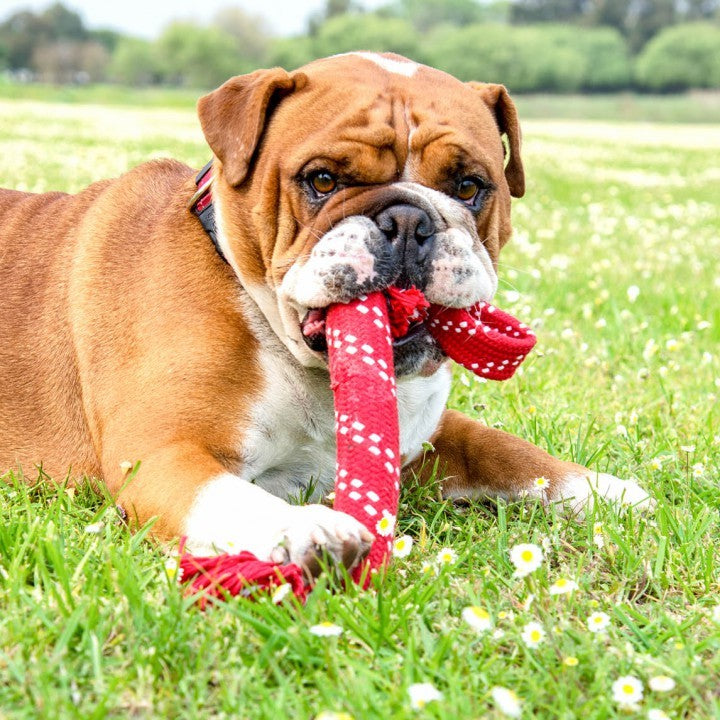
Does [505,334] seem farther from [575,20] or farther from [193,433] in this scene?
[575,20]

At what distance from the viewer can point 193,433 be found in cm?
318

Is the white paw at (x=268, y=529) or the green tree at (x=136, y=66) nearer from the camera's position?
the white paw at (x=268, y=529)

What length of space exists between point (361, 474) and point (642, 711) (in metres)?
0.96

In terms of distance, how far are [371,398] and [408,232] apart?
1.85 ft

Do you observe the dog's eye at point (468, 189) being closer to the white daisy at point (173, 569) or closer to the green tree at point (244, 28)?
the white daisy at point (173, 569)

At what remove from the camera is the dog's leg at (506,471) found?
11.7ft

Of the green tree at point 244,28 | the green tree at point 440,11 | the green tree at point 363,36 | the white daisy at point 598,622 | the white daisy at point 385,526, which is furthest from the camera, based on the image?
the green tree at point 440,11

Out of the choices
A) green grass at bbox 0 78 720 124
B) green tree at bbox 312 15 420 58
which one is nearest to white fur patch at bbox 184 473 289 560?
green grass at bbox 0 78 720 124

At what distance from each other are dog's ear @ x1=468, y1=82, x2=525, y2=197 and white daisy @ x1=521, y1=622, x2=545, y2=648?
212cm

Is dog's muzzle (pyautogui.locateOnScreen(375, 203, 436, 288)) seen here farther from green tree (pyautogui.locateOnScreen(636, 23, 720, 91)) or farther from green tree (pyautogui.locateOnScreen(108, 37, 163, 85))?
green tree (pyautogui.locateOnScreen(108, 37, 163, 85))

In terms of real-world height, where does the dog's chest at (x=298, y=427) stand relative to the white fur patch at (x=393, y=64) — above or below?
below

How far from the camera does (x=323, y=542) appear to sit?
2.59 m

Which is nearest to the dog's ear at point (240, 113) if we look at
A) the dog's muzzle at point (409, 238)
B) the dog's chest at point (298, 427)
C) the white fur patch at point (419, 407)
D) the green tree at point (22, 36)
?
the dog's muzzle at point (409, 238)

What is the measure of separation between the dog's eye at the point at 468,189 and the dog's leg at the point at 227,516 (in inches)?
48.5
